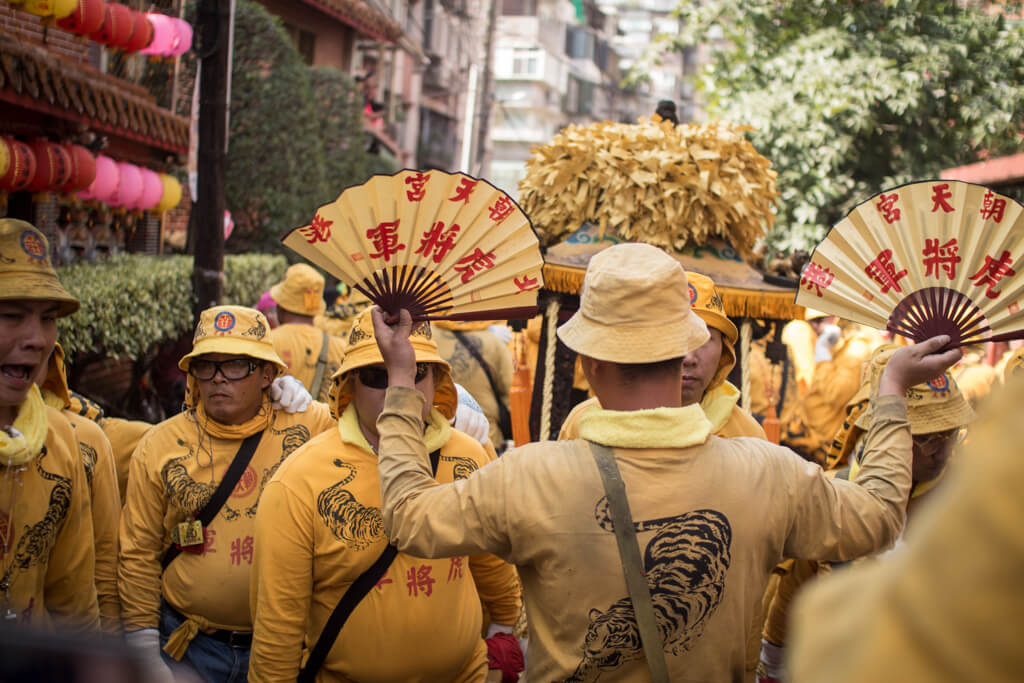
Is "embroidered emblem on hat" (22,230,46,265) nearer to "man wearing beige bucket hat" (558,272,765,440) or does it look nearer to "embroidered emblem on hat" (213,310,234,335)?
Answer: "embroidered emblem on hat" (213,310,234,335)

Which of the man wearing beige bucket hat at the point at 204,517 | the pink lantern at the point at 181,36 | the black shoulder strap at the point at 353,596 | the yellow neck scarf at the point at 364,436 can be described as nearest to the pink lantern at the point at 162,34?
the pink lantern at the point at 181,36

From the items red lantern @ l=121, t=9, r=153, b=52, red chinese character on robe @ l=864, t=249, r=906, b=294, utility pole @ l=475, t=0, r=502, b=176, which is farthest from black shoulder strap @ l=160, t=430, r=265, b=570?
utility pole @ l=475, t=0, r=502, b=176

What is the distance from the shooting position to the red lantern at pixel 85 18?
707cm

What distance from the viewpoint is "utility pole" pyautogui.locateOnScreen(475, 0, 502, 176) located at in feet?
64.5

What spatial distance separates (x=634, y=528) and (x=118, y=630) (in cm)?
243

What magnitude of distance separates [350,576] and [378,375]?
0.65 metres

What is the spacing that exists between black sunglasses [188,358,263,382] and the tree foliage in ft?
27.4

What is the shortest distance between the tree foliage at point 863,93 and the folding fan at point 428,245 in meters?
8.95

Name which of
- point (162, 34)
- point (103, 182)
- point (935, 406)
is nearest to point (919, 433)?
point (935, 406)

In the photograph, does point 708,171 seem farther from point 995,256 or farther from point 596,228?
point 995,256

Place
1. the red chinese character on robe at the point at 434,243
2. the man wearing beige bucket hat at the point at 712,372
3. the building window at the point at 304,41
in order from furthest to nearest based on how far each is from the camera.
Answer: the building window at the point at 304,41 < the man wearing beige bucket hat at the point at 712,372 < the red chinese character on robe at the point at 434,243

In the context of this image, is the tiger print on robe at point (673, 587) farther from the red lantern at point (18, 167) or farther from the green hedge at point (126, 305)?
the red lantern at point (18, 167)

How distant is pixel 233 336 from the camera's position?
399 centimetres

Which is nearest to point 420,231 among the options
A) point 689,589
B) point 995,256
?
point 689,589
